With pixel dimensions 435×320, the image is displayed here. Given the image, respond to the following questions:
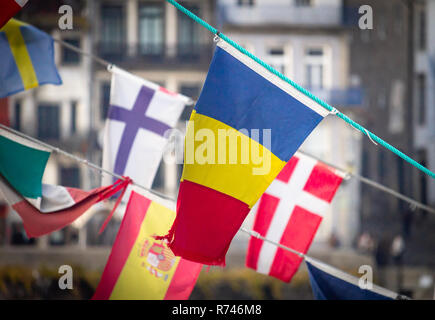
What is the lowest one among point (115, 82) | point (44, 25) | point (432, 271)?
point (432, 271)

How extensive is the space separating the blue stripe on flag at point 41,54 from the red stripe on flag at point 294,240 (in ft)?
10.7

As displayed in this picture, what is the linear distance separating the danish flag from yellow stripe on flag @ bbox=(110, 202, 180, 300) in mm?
1154

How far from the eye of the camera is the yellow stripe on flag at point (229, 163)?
16.9ft

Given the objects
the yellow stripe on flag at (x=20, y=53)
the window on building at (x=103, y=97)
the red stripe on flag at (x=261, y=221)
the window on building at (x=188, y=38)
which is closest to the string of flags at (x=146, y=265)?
the red stripe on flag at (x=261, y=221)

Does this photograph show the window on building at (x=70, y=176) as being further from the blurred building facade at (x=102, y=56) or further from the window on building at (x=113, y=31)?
the window on building at (x=113, y=31)

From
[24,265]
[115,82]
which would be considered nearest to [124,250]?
[115,82]

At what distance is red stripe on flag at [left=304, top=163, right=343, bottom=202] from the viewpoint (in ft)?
22.6

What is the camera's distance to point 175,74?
28.1m

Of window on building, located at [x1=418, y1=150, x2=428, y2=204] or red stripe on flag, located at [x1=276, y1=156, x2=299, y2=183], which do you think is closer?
red stripe on flag, located at [x1=276, y1=156, x2=299, y2=183]

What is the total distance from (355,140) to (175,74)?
852 cm

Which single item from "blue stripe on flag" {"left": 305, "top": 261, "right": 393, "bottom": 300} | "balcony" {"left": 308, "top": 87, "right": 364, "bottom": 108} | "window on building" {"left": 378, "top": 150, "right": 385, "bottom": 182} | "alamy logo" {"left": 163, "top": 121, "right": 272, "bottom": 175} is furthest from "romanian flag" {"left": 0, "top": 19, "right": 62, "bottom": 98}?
"window on building" {"left": 378, "top": 150, "right": 385, "bottom": 182}

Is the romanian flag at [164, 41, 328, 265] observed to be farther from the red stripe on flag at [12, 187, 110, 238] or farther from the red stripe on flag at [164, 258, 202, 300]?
the red stripe on flag at [12, 187, 110, 238]

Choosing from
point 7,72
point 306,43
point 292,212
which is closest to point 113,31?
point 306,43
